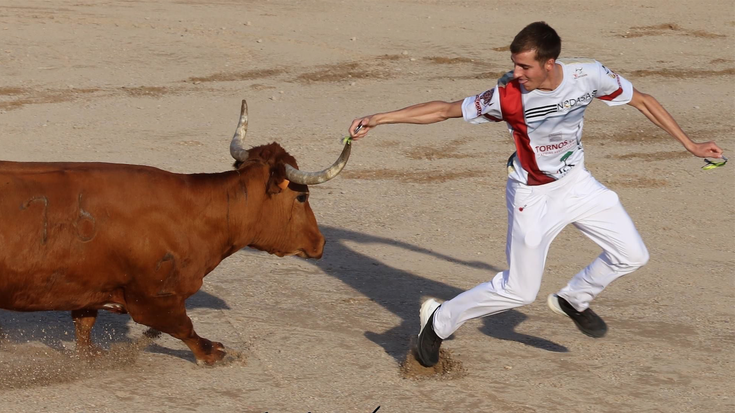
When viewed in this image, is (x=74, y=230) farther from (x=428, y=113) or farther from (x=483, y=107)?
(x=483, y=107)

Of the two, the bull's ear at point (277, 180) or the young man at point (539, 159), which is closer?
the young man at point (539, 159)

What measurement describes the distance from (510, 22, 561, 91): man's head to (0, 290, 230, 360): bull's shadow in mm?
2762

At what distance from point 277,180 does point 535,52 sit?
1735mm

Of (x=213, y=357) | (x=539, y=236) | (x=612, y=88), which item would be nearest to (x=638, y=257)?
(x=539, y=236)

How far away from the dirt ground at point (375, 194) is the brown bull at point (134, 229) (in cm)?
51

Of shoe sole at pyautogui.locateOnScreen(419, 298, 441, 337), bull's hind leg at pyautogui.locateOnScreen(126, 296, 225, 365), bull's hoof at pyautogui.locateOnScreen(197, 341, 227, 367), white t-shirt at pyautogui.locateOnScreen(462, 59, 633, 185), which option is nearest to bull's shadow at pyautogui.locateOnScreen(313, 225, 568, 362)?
shoe sole at pyautogui.locateOnScreen(419, 298, 441, 337)

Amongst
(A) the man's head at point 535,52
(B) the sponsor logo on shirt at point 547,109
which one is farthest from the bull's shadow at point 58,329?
(A) the man's head at point 535,52

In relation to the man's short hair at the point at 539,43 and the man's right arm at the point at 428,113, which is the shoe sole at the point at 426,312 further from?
the man's short hair at the point at 539,43

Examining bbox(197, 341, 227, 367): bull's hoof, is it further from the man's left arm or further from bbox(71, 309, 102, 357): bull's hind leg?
the man's left arm

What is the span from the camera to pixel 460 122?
1407cm

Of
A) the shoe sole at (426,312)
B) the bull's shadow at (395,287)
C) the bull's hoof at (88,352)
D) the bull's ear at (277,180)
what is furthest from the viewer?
the bull's shadow at (395,287)

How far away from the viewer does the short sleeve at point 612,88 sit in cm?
634

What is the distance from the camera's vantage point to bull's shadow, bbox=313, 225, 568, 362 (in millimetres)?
7410

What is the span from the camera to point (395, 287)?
8492 mm
